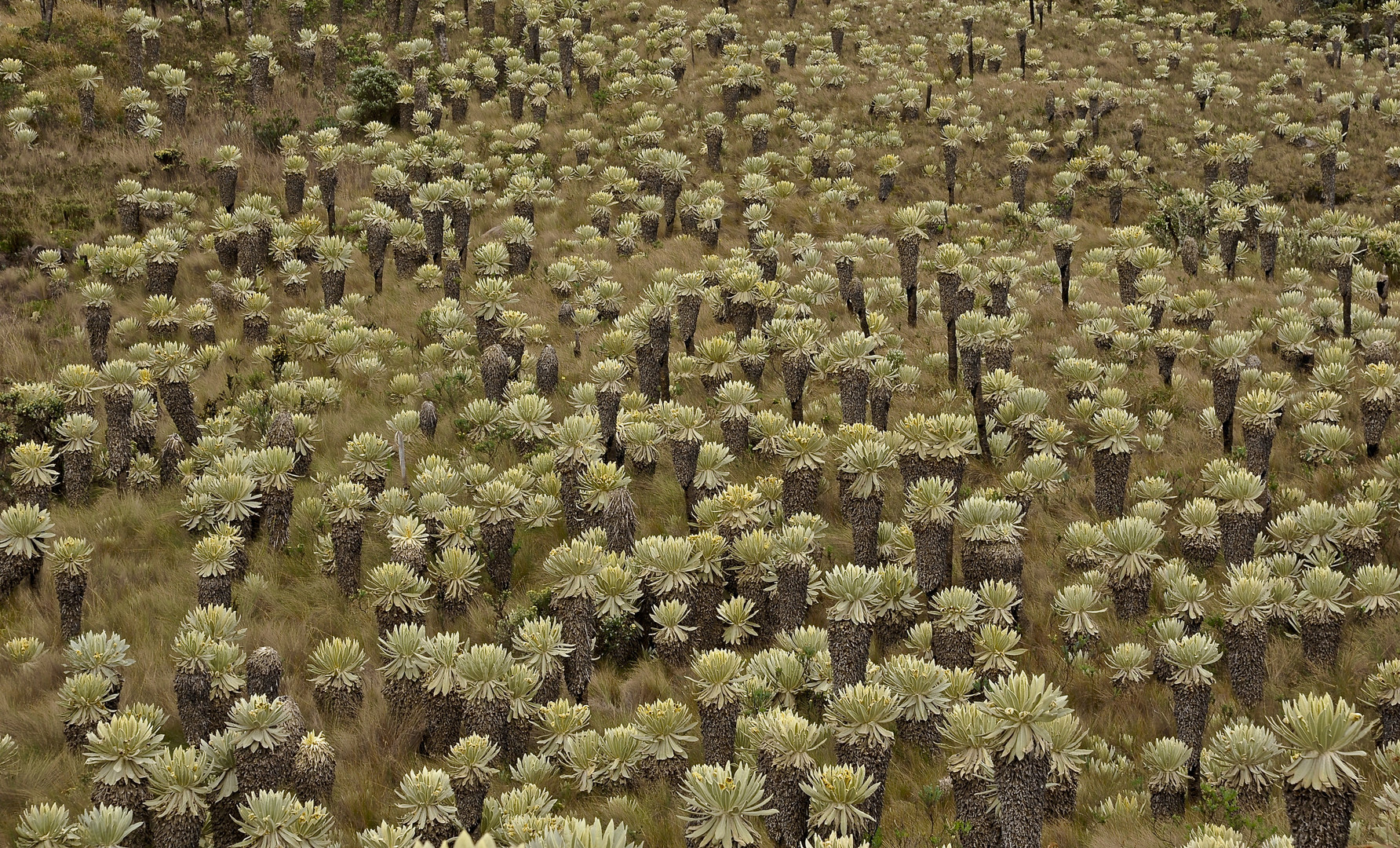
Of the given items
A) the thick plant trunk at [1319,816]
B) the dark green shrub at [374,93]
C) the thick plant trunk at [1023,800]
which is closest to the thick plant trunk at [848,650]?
the thick plant trunk at [1023,800]

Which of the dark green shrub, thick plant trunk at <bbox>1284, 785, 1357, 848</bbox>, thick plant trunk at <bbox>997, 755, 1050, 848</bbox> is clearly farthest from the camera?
the dark green shrub

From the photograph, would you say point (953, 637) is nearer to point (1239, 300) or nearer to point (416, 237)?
point (1239, 300)

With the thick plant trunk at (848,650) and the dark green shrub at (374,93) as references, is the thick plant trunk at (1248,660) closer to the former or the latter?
the thick plant trunk at (848,650)

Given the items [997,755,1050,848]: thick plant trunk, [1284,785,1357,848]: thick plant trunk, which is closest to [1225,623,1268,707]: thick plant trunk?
[1284,785,1357,848]: thick plant trunk

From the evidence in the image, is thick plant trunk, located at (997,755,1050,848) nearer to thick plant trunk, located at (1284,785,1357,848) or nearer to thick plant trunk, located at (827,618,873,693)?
thick plant trunk, located at (1284,785,1357,848)

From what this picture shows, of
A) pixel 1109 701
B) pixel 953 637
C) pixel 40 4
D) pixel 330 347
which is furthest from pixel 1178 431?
pixel 40 4

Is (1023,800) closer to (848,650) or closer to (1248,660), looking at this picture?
(848,650)

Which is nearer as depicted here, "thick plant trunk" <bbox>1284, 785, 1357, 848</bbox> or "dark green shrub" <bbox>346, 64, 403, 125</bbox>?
"thick plant trunk" <bbox>1284, 785, 1357, 848</bbox>

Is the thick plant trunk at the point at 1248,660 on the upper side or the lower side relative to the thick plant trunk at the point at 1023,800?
lower

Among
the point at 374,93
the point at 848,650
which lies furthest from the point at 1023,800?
the point at 374,93

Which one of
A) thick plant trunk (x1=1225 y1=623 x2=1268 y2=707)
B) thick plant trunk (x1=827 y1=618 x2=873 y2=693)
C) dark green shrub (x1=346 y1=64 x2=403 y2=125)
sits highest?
dark green shrub (x1=346 y1=64 x2=403 y2=125)

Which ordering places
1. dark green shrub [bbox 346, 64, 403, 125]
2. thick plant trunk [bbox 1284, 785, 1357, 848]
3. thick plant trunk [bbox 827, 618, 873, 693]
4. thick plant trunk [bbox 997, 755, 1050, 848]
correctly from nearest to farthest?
thick plant trunk [bbox 1284, 785, 1357, 848] < thick plant trunk [bbox 997, 755, 1050, 848] < thick plant trunk [bbox 827, 618, 873, 693] < dark green shrub [bbox 346, 64, 403, 125]

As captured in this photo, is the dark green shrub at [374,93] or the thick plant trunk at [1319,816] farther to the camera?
the dark green shrub at [374,93]
